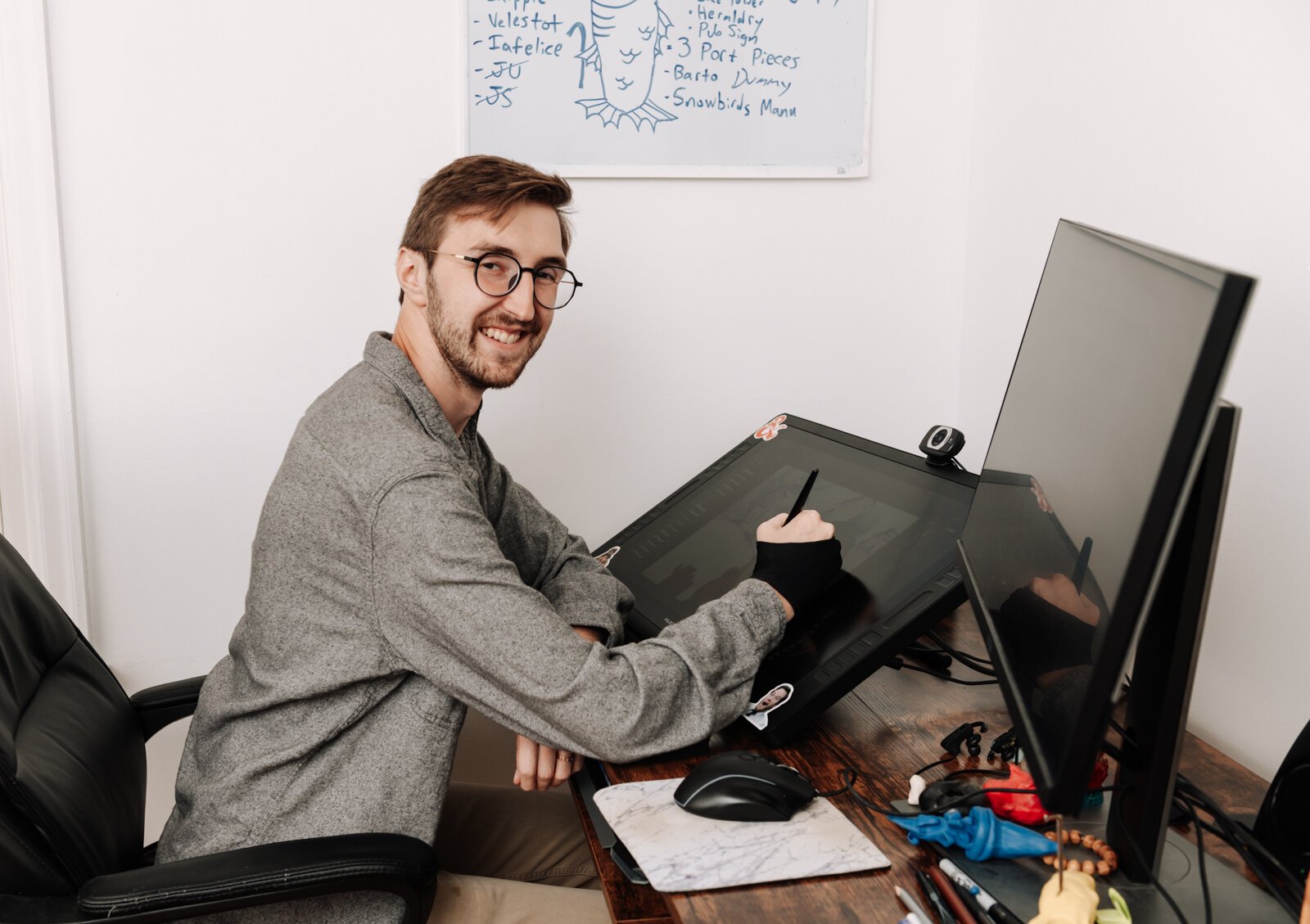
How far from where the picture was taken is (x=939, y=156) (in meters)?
1.93

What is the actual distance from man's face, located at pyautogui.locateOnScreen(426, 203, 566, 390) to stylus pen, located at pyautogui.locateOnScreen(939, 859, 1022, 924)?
0.72m

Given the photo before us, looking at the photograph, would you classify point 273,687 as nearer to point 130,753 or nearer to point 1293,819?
point 130,753

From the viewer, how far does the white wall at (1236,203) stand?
45.9 inches

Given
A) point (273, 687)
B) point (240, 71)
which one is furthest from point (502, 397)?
point (273, 687)

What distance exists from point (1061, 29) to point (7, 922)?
69.3 inches

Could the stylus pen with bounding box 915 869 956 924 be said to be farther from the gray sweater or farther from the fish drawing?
the fish drawing

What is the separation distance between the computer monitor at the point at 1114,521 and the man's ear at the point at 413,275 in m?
0.70

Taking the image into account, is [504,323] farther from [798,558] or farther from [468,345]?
[798,558]

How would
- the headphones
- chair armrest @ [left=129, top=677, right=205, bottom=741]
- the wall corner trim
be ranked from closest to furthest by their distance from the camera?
the headphones < chair armrest @ [left=129, top=677, right=205, bottom=741] < the wall corner trim

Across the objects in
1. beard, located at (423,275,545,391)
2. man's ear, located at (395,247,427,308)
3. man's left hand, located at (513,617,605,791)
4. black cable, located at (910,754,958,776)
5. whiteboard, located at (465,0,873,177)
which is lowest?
man's left hand, located at (513,617,605,791)

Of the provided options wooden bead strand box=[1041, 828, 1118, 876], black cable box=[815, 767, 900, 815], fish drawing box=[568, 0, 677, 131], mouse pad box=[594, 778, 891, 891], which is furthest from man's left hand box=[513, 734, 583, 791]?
fish drawing box=[568, 0, 677, 131]

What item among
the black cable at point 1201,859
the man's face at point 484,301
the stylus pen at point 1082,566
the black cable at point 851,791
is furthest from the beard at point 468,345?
the black cable at point 1201,859

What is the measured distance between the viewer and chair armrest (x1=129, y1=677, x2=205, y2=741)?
136 cm

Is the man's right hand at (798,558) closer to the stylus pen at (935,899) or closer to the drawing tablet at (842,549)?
the drawing tablet at (842,549)
